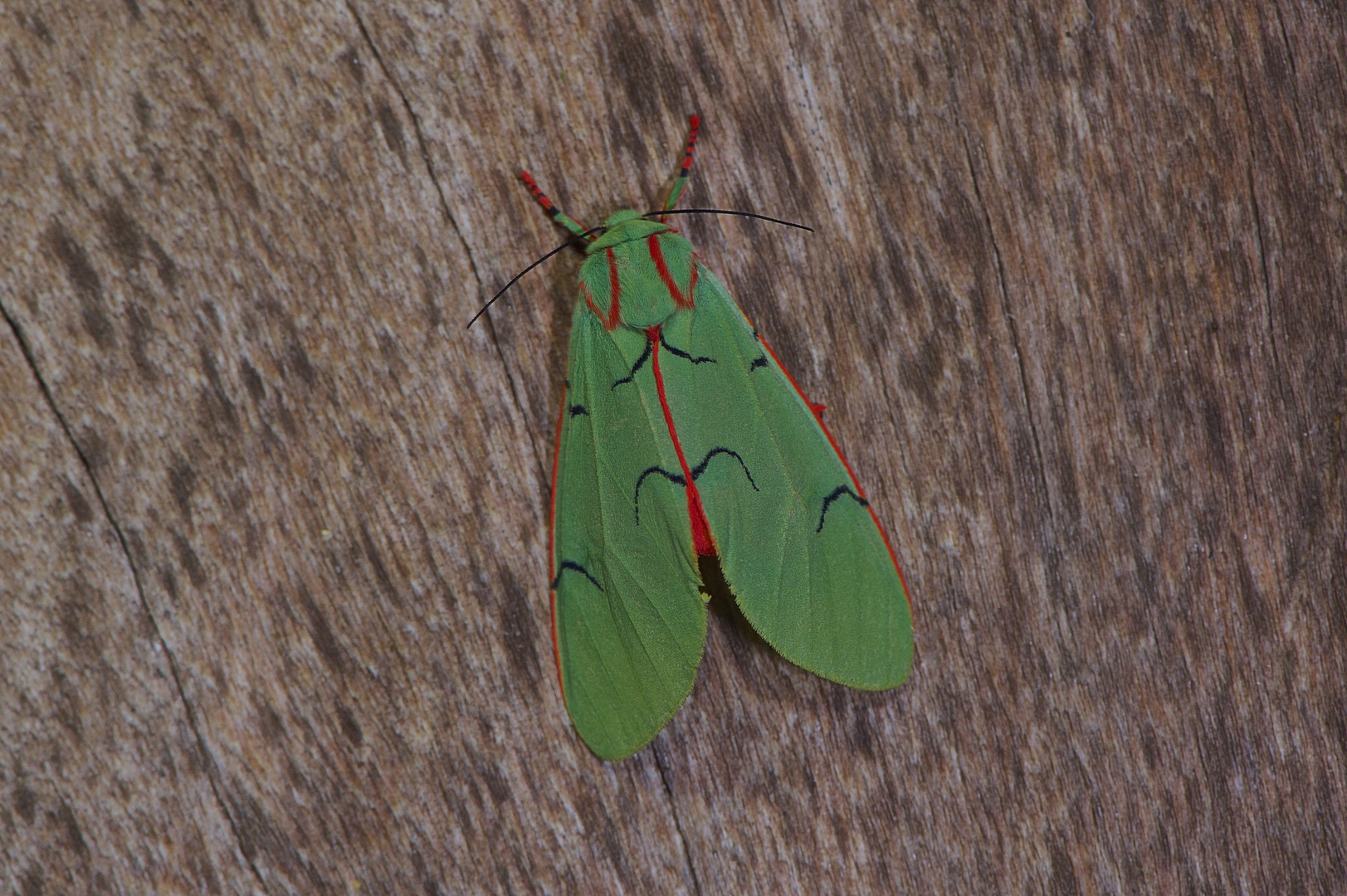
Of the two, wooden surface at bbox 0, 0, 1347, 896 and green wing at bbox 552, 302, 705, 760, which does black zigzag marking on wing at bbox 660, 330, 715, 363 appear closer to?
green wing at bbox 552, 302, 705, 760

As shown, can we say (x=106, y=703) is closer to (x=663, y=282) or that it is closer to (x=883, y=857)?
(x=663, y=282)

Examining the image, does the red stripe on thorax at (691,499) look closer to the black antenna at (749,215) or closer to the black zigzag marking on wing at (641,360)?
the black zigzag marking on wing at (641,360)

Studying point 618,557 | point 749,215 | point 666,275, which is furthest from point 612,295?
point 618,557

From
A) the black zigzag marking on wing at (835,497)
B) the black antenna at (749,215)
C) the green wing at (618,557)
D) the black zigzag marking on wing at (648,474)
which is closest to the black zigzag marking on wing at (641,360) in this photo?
the green wing at (618,557)

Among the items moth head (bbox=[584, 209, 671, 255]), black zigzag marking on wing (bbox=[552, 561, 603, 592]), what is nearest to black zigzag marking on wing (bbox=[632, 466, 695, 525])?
black zigzag marking on wing (bbox=[552, 561, 603, 592])

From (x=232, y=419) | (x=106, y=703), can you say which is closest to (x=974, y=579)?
(x=232, y=419)

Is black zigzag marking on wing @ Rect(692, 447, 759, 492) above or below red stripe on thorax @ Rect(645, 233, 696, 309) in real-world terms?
below
